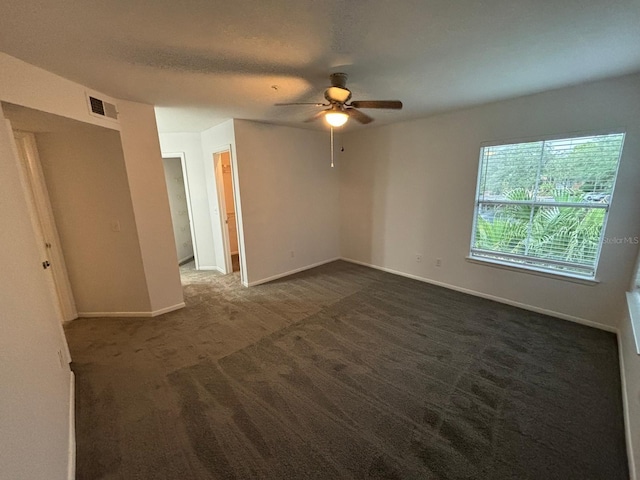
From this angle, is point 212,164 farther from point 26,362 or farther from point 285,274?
point 26,362


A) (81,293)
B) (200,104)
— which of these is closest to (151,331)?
(81,293)

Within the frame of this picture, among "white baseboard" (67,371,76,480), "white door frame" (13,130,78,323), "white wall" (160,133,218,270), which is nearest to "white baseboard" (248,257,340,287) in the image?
"white wall" (160,133,218,270)

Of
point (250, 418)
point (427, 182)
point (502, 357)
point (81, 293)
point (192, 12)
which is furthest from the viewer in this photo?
point (427, 182)

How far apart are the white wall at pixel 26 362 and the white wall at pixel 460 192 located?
13.5ft

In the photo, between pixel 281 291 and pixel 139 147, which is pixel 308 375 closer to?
pixel 281 291

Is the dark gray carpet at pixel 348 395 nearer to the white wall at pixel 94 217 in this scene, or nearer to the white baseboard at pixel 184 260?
the white wall at pixel 94 217

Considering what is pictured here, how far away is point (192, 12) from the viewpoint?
4.44 feet

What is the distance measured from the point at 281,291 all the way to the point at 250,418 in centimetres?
214

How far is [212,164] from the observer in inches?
169

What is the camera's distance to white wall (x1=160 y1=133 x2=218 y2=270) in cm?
444

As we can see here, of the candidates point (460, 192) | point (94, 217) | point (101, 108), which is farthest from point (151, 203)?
point (460, 192)

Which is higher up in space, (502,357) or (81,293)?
(81,293)

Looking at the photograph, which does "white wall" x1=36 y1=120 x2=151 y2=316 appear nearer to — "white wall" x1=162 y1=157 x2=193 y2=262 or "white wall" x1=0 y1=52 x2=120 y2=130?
"white wall" x1=0 y1=52 x2=120 y2=130

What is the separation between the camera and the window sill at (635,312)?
1764mm
